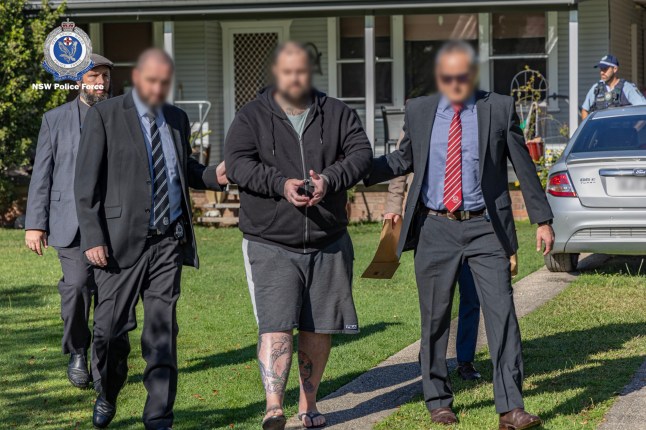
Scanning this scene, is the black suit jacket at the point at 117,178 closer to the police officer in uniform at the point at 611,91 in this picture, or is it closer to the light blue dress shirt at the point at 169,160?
the light blue dress shirt at the point at 169,160

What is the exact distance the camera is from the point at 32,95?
17.5 m

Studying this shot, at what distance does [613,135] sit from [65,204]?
616 centimetres

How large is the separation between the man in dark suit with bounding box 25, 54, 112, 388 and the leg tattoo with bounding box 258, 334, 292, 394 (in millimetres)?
1883

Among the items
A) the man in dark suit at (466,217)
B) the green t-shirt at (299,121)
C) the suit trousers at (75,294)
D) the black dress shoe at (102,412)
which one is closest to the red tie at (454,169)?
the man in dark suit at (466,217)

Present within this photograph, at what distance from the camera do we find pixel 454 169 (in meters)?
5.95

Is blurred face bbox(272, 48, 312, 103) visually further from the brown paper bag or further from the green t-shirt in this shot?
the brown paper bag

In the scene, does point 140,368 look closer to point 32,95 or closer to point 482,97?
point 482,97

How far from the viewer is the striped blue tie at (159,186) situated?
5.71 metres

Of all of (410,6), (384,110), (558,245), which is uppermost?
(410,6)

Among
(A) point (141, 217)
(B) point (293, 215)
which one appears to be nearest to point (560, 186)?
(B) point (293, 215)

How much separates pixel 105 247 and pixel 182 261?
1.41 feet

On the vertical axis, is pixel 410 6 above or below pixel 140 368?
above

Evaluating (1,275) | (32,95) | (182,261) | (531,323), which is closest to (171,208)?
(182,261)

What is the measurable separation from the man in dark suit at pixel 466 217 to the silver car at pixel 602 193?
4641 millimetres
